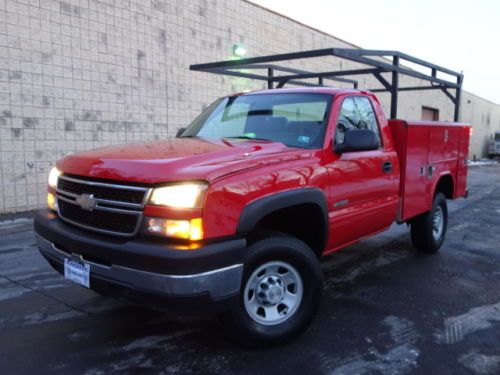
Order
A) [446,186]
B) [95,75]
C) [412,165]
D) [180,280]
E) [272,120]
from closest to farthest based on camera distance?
[180,280] < [272,120] < [412,165] < [446,186] < [95,75]

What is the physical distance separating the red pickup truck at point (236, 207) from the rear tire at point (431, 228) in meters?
1.29

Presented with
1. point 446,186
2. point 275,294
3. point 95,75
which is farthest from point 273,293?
point 95,75

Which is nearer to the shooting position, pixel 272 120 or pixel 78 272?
pixel 78 272

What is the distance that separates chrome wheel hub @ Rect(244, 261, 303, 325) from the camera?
10.2 ft

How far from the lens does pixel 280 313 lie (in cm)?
328

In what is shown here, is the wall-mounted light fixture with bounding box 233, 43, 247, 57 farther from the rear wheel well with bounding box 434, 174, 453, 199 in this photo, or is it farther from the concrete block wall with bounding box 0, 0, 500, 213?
the rear wheel well with bounding box 434, 174, 453, 199

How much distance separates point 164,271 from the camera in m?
2.57

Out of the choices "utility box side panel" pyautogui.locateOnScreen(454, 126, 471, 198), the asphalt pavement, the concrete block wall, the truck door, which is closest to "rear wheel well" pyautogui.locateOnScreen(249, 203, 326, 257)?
the truck door

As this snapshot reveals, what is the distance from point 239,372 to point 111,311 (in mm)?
1537

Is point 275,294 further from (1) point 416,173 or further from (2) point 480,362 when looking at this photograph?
(1) point 416,173

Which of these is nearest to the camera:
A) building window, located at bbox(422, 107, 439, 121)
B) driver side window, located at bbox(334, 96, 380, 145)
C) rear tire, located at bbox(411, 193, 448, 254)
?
driver side window, located at bbox(334, 96, 380, 145)

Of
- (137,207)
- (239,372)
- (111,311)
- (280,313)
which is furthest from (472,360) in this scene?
(111,311)

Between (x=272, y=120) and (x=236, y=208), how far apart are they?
1.46m

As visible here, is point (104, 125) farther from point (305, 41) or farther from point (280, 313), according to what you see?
point (305, 41)
